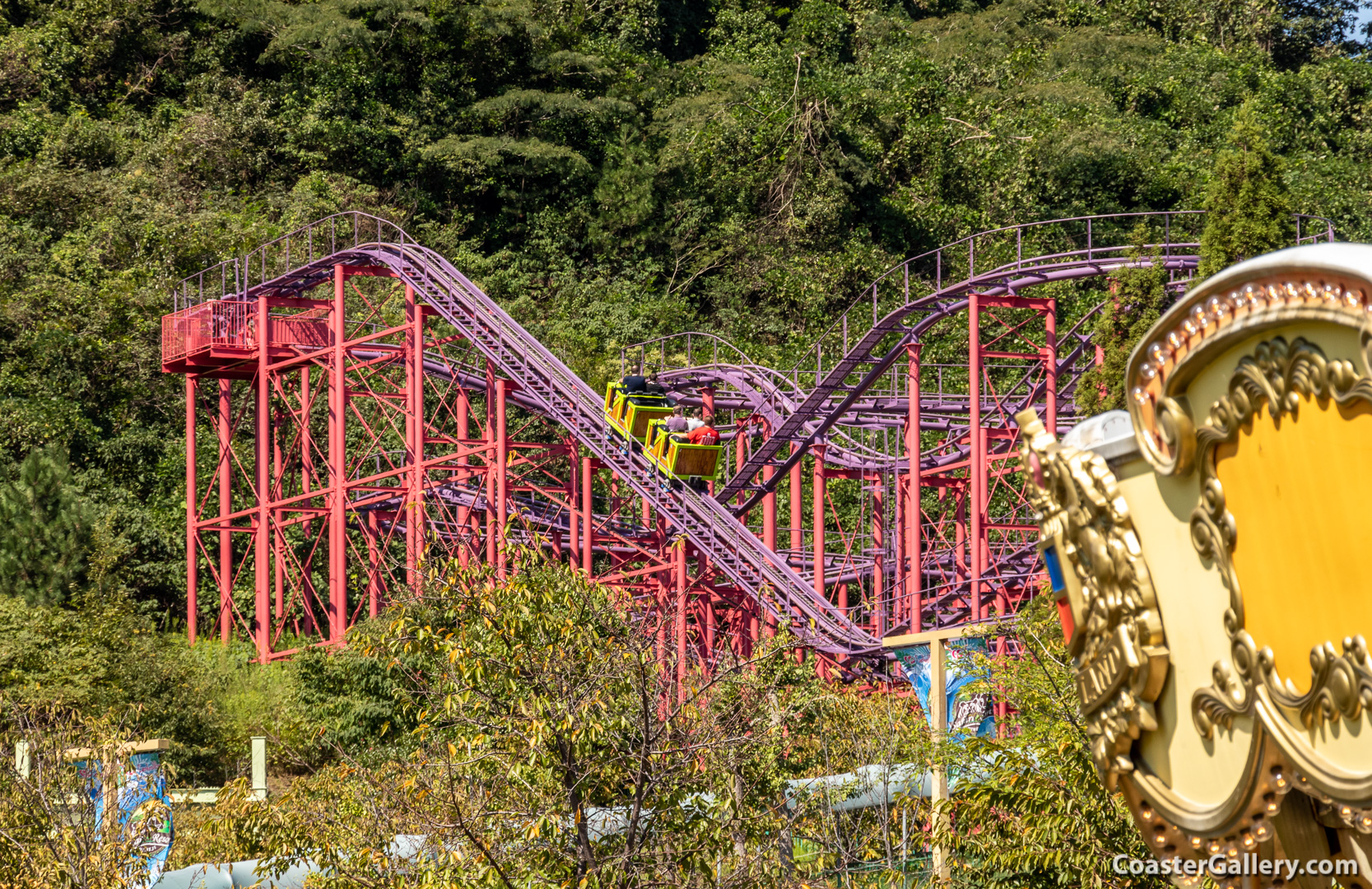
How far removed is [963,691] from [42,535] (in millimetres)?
17560

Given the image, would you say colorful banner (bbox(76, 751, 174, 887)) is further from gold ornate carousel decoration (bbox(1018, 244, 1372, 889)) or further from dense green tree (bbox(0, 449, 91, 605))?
dense green tree (bbox(0, 449, 91, 605))

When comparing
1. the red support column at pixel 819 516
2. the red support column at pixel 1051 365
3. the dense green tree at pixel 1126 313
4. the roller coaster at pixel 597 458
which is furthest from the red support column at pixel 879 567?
the dense green tree at pixel 1126 313

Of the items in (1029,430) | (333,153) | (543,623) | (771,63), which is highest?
(771,63)

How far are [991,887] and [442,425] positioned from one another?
28.8 m

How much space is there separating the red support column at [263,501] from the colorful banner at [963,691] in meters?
14.3

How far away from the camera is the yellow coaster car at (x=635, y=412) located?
2305cm

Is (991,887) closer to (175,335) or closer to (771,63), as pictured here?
(175,335)

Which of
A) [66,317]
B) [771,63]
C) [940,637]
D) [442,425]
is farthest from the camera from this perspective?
[771,63]

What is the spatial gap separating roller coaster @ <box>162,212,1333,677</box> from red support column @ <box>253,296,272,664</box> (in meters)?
0.05

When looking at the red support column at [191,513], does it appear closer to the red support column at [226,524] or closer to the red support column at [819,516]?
the red support column at [226,524]

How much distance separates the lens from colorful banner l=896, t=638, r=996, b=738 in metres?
12.5

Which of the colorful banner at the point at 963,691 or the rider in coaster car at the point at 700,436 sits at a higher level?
the rider in coaster car at the point at 700,436

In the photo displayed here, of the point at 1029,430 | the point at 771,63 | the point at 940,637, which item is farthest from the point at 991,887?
the point at 771,63

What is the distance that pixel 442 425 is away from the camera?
37.7 m
